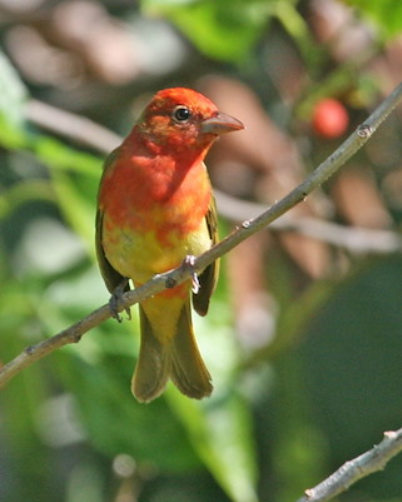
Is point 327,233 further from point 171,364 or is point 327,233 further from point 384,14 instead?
point 171,364

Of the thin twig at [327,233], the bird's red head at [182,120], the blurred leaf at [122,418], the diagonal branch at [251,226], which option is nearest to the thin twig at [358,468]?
the diagonal branch at [251,226]

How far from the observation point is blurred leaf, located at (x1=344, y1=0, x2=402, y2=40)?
16.2 ft

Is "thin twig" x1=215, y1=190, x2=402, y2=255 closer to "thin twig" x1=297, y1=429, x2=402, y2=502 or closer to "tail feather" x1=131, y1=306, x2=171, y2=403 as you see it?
"tail feather" x1=131, y1=306, x2=171, y2=403

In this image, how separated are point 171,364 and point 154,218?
19.2 inches

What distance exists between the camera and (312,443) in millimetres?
5395

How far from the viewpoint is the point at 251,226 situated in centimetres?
311

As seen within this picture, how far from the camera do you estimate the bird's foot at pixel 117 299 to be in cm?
368

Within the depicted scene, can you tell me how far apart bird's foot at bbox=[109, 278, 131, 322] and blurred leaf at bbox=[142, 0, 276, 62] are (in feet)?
3.66

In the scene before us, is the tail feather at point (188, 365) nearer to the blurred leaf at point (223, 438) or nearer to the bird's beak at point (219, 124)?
the blurred leaf at point (223, 438)

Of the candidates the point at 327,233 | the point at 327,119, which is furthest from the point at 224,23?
the point at 327,233

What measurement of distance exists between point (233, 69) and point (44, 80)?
0.80 m

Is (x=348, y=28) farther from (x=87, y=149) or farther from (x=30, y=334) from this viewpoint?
(x=30, y=334)

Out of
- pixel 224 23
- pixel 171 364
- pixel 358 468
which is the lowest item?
→ pixel 171 364

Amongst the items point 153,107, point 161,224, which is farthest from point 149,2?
point 161,224
